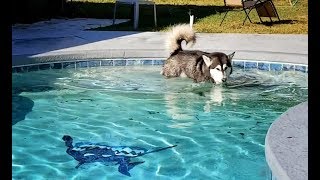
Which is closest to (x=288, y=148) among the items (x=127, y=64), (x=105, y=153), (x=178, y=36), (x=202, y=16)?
(x=105, y=153)

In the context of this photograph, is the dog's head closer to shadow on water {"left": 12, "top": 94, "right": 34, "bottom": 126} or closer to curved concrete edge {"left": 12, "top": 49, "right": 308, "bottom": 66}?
curved concrete edge {"left": 12, "top": 49, "right": 308, "bottom": 66}

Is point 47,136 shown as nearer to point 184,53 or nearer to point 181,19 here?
point 184,53

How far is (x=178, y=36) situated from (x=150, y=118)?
5.97 feet

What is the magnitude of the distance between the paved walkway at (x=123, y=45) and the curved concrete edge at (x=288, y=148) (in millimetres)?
3956

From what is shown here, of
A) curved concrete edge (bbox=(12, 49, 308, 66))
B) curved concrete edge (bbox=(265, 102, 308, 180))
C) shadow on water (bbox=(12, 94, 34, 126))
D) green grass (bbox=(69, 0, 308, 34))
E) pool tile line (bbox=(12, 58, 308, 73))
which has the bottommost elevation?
shadow on water (bbox=(12, 94, 34, 126))

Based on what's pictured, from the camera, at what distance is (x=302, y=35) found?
10.4 meters

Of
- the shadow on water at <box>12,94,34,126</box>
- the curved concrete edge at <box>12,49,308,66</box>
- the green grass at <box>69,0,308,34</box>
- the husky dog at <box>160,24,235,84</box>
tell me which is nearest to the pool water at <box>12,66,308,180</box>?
the shadow on water at <box>12,94,34,126</box>

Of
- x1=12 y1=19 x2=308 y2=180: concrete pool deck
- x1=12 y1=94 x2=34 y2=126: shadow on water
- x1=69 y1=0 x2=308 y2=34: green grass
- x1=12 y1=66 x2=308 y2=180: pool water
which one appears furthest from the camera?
x1=69 y1=0 x2=308 y2=34: green grass

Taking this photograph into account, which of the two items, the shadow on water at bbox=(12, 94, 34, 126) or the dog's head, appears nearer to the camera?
the shadow on water at bbox=(12, 94, 34, 126)

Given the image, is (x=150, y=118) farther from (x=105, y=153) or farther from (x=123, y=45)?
(x=123, y=45)

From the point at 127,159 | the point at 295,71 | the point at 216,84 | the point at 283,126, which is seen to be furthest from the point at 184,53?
the point at 283,126

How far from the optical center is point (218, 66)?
6117mm

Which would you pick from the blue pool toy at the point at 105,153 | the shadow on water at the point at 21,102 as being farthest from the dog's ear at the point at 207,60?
the blue pool toy at the point at 105,153

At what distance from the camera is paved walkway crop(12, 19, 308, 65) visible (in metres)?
7.95
